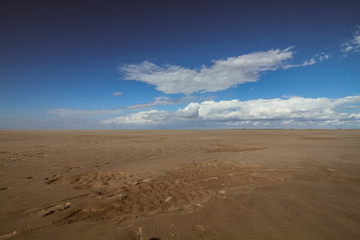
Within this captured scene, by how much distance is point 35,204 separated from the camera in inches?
166

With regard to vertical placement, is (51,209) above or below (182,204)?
above

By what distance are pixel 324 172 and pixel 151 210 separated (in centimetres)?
694

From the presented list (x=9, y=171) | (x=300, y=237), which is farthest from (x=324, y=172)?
(x=9, y=171)

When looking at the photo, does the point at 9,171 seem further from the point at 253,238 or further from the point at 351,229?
the point at 351,229

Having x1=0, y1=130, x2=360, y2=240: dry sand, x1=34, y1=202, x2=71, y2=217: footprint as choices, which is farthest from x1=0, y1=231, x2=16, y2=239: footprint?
x1=34, y1=202, x2=71, y2=217: footprint

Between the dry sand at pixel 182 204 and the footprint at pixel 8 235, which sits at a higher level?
the footprint at pixel 8 235

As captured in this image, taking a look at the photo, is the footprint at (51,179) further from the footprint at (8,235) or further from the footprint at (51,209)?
the footprint at (8,235)

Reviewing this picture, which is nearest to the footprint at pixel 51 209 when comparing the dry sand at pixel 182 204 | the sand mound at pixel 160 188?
the dry sand at pixel 182 204

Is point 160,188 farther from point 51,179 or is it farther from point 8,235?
point 51,179

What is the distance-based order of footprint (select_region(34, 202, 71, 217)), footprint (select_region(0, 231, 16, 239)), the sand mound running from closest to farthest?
1. footprint (select_region(0, 231, 16, 239))
2. footprint (select_region(34, 202, 71, 217))
3. the sand mound

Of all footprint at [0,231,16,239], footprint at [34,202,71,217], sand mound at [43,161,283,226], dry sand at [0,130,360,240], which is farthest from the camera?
sand mound at [43,161,283,226]

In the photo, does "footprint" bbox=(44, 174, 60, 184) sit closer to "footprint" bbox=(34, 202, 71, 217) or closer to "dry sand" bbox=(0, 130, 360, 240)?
"dry sand" bbox=(0, 130, 360, 240)

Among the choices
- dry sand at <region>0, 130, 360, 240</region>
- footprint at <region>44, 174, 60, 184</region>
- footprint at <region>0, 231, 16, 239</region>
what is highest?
footprint at <region>44, 174, 60, 184</region>

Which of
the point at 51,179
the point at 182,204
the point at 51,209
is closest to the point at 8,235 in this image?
the point at 51,209
